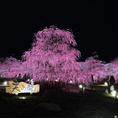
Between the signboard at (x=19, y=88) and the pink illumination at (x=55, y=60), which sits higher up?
the pink illumination at (x=55, y=60)

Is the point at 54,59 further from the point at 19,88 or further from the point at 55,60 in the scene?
the point at 19,88

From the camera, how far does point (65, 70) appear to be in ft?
63.1

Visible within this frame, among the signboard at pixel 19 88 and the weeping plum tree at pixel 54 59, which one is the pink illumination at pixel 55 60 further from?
the signboard at pixel 19 88

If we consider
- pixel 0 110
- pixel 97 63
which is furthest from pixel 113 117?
pixel 97 63

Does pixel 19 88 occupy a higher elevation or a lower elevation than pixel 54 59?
lower

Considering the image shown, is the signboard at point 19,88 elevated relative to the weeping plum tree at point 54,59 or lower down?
lower down

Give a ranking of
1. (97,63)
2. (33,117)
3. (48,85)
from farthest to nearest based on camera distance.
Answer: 1. (97,63)
2. (48,85)
3. (33,117)

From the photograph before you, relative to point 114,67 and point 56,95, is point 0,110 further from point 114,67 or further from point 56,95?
point 114,67

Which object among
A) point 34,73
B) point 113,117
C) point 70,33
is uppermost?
point 70,33

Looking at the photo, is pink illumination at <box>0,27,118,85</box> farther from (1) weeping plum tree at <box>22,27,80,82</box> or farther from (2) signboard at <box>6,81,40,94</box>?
(2) signboard at <box>6,81,40,94</box>

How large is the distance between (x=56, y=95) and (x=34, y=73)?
3.45 m

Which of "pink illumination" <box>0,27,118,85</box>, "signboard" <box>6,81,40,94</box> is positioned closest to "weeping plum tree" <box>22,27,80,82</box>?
"pink illumination" <box>0,27,118,85</box>

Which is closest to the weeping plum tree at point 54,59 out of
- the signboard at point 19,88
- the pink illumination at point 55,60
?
the pink illumination at point 55,60

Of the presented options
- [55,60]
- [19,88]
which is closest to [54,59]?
[55,60]
